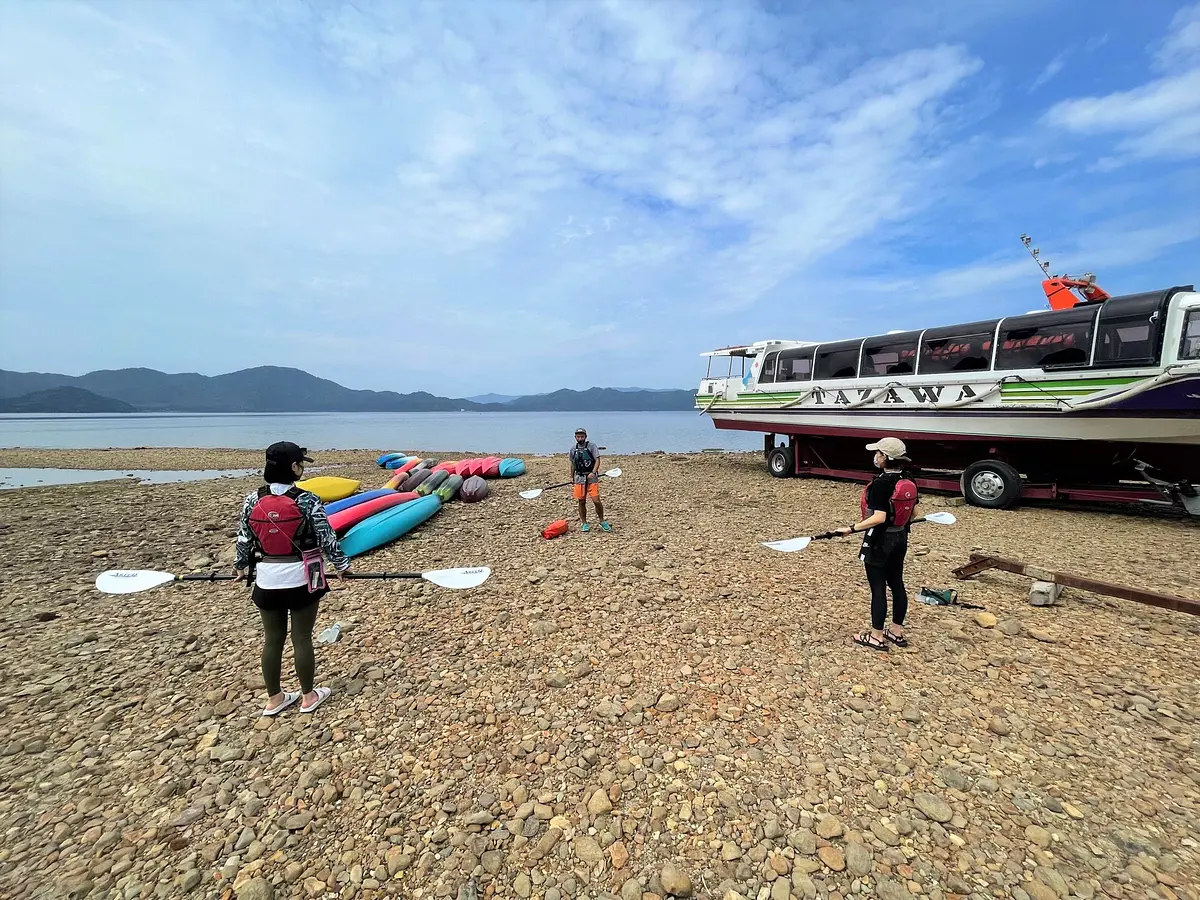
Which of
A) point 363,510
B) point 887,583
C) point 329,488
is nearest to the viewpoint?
point 887,583

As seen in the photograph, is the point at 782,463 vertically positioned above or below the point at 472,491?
above

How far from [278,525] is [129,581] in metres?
3.36

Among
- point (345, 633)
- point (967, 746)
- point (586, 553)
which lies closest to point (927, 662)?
point (967, 746)

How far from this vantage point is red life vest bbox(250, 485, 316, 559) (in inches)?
155

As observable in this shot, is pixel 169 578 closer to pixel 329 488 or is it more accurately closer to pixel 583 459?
pixel 583 459

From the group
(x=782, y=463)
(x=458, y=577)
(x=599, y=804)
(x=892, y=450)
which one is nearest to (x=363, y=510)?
(x=458, y=577)

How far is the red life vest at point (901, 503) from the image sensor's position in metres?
4.78

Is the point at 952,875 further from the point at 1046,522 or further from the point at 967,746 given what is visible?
the point at 1046,522

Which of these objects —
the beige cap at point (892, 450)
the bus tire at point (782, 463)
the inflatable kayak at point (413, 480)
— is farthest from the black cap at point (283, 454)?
the bus tire at point (782, 463)

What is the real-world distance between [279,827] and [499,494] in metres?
11.8

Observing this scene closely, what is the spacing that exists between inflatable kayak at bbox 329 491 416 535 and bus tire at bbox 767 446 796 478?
11.9 metres

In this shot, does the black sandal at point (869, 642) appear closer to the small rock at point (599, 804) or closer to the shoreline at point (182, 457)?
the small rock at point (599, 804)

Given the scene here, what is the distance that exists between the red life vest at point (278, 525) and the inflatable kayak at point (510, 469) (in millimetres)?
13758

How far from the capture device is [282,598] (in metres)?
4.05
